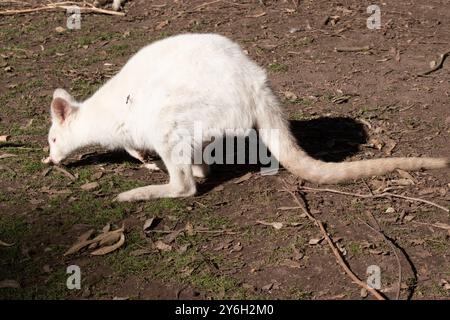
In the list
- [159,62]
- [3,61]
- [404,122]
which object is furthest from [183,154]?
[3,61]

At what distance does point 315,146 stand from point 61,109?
78.7 inches

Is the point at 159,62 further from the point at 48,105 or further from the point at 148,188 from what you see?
the point at 48,105

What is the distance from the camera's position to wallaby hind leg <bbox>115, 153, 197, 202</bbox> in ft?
14.3

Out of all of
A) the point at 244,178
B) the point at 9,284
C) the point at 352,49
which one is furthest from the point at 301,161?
the point at 352,49

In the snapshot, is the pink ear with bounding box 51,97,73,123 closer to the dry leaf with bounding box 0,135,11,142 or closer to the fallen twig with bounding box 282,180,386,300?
the dry leaf with bounding box 0,135,11,142

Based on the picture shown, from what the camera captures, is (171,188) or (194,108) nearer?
(194,108)

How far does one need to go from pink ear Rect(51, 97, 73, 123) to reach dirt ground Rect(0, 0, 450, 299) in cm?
41

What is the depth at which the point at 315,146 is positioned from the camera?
5188 millimetres

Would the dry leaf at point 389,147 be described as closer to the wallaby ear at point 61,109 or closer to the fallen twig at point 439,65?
the fallen twig at point 439,65

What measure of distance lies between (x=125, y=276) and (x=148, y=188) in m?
0.92

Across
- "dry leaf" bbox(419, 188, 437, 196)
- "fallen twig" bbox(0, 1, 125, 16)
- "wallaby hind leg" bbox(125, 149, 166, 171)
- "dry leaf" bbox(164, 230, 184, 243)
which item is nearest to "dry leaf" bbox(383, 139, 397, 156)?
"dry leaf" bbox(419, 188, 437, 196)

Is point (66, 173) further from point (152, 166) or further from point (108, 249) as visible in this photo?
point (108, 249)

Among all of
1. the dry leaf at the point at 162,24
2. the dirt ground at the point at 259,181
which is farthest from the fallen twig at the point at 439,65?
the dry leaf at the point at 162,24

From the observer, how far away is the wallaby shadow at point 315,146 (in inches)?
191
